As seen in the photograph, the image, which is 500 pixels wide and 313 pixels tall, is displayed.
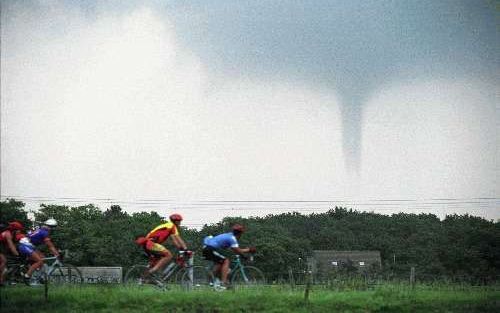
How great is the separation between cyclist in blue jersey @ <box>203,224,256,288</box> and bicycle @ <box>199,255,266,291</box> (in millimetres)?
278

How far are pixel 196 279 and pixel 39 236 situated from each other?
5543 mm

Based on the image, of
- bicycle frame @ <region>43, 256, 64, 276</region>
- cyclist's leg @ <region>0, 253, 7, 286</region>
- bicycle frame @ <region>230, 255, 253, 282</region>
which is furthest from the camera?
bicycle frame @ <region>43, 256, 64, 276</region>

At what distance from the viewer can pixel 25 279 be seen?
71.7ft

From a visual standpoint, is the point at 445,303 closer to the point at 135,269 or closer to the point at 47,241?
the point at 135,269

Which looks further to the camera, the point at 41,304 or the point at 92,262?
the point at 92,262

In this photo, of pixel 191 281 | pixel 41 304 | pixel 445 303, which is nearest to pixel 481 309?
pixel 445 303

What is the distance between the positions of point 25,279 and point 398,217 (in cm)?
14319

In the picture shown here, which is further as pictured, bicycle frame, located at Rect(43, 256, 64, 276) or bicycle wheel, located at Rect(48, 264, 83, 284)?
bicycle wheel, located at Rect(48, 264, 83, 284)

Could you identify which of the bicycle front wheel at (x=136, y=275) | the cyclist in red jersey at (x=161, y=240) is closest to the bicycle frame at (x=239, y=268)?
the cyclist in red jersey at (x=161, y=240)

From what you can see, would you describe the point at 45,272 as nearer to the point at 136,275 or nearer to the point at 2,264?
the point at 2,264

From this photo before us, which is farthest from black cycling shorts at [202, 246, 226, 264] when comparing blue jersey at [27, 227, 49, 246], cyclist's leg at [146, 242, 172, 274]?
blue jersey at [27, 227, 49, 246]

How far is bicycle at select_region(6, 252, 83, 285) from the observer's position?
22.0 m

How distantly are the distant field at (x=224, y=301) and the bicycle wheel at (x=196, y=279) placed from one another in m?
1.02

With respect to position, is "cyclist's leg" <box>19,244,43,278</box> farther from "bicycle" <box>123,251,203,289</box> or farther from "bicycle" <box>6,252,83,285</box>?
"bicycle" <box>123,251,203,289</box>
